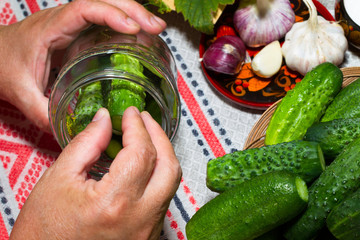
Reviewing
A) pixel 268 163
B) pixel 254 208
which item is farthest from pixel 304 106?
pixel 254 208

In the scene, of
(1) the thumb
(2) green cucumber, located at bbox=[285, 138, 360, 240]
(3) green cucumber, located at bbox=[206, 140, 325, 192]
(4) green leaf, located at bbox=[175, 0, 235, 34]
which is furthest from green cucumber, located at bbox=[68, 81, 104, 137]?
(2) green cucumber, located at bbox=[285, 138, 360, 240]

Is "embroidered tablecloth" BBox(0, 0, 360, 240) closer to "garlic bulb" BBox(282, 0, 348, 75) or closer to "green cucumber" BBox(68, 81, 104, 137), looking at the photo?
"garlic bulb" BBox(282, 0, 348, 75)

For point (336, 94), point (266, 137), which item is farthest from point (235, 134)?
point (336, 94)

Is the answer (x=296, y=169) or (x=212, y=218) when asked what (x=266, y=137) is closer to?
(x=296, y=169)

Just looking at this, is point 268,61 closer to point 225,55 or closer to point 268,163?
point 225,55

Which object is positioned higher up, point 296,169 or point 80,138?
point 80,138

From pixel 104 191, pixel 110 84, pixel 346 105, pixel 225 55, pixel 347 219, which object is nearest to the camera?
pixel 104 191

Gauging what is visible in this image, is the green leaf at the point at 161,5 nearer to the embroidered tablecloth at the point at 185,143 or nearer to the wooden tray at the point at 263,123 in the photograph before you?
the embroidered tablecloth at the point at 185,143
